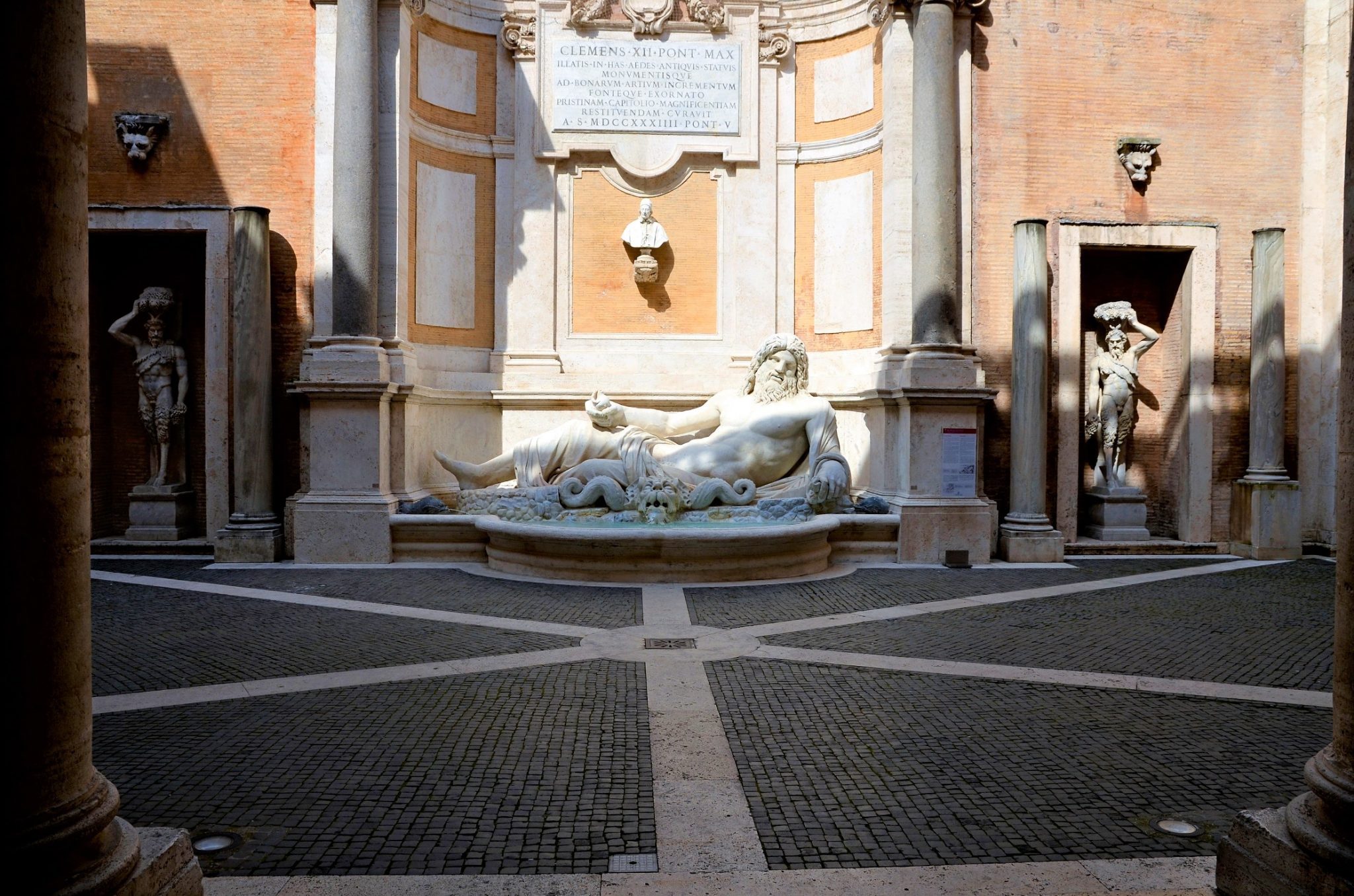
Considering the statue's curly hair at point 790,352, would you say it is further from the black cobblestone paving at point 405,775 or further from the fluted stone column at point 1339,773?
the fluted stone column at point 1339,773

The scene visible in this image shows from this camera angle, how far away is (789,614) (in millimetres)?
6273

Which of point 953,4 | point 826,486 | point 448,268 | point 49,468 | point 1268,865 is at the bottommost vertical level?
point 1268,865

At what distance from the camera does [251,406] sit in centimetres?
880

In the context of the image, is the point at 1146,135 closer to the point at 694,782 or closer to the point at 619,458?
the point at 619,458

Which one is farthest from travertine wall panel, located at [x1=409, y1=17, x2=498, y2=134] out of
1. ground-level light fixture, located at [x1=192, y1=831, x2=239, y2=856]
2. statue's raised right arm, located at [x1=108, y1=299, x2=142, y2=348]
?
ground-level light fixture, located at [x1=192, y1=831, x2=239, y2=856]

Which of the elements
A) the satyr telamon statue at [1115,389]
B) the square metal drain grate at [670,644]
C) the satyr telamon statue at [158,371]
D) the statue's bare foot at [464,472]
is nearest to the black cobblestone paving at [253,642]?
the square metal drain grate at [670,644]

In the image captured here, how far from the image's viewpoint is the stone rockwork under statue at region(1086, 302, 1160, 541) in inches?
382

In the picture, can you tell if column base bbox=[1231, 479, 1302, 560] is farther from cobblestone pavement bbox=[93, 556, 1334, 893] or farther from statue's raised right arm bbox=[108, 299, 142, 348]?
statue's raised right arm bbox=[108, 299, 142, 348]

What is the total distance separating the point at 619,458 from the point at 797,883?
20.7 ft

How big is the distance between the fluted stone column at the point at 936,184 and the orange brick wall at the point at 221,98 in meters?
6.40

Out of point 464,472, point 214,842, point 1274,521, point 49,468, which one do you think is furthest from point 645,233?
point 49,468

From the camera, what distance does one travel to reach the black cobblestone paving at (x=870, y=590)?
636cm

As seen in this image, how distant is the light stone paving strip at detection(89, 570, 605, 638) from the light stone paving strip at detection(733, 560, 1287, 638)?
1.24 meters

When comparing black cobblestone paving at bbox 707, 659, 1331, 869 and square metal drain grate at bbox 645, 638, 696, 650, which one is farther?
square metal drain grate at bbox 645, 638, 696, 650
